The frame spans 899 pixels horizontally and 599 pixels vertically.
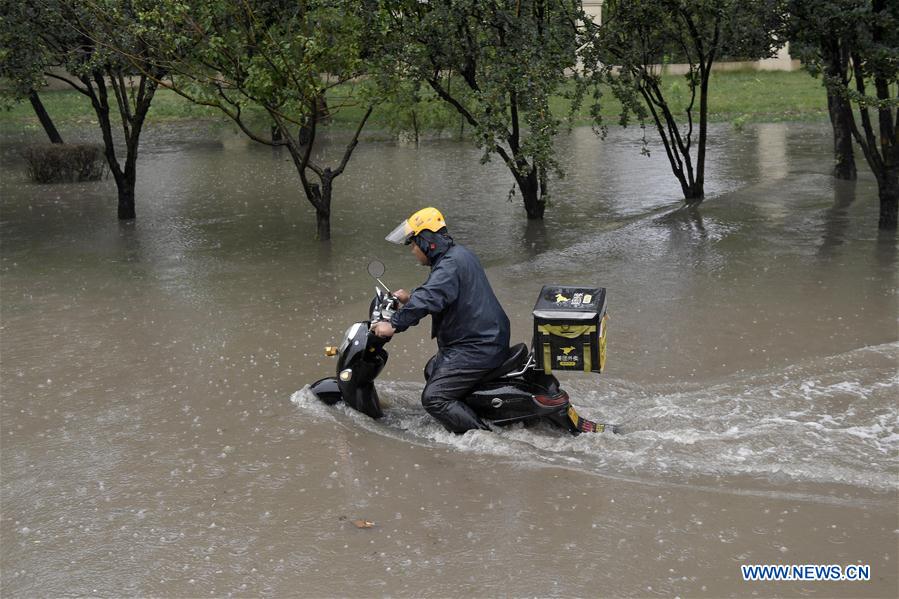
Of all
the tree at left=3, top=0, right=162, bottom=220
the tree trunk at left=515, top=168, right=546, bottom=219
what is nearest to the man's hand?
the tree at left=3, top=0, right=162, bottom=220

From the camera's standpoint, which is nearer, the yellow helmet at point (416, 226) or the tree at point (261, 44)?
the yellow helmet at point (416, 226)

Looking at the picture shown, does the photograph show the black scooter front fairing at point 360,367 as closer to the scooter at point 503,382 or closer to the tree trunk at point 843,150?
the scooter at point 503,382

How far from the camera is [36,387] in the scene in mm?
8250

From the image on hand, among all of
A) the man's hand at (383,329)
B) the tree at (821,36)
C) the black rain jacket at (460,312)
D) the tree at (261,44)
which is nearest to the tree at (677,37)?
the tree at (821,36)

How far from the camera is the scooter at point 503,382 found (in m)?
6.48

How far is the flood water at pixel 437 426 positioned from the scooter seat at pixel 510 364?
0.40 meters

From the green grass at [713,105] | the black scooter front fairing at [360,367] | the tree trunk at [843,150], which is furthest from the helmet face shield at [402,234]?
the green grass at [713,105]

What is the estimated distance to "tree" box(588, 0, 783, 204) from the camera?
509 inches

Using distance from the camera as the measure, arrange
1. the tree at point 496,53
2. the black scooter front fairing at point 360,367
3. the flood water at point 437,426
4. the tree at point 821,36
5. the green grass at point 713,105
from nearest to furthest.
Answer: the flood water at point 437,426 → the black scooter front fairing at point 360,367 → the tree at point 821,36 → the tree at point 496,53 → the green grass at point 713,105

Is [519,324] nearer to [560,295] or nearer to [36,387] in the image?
[560,295]

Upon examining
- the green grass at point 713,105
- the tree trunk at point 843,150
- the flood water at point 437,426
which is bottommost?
the flood water at point 437,426

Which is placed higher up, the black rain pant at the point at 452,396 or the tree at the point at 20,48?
the tree at the point at 20,48

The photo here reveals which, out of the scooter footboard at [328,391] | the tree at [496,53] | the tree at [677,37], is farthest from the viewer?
the tree at [677,37]

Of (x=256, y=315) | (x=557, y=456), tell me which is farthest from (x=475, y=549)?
(x=256, y=315)
